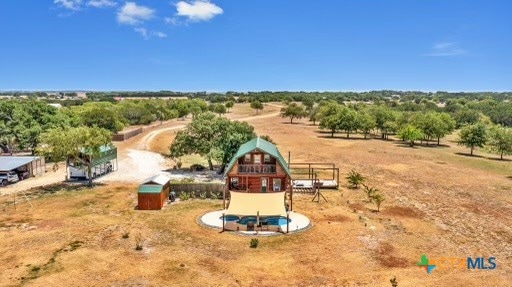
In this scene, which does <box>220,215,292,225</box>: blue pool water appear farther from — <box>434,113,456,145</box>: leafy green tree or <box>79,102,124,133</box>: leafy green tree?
<box>434,113,456,145</box>: leafy green tree

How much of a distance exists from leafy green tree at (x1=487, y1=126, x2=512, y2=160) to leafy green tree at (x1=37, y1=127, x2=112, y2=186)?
68953 millimetres

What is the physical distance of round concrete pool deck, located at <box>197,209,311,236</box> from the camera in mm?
31000

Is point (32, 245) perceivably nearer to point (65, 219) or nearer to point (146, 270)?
point (65, 219)

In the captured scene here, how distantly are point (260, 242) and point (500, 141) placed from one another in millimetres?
64581

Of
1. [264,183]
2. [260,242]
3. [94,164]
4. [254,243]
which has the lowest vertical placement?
[260,242]

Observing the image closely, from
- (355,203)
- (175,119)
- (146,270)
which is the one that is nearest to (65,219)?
(146,270)

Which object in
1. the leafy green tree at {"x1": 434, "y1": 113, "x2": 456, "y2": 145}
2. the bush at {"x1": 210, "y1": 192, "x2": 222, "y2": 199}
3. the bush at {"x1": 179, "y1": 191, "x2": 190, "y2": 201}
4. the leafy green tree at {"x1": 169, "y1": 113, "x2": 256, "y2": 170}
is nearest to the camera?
the bush at {"x1": 179, "y1": 191, "x2": 190, "y2": 201}

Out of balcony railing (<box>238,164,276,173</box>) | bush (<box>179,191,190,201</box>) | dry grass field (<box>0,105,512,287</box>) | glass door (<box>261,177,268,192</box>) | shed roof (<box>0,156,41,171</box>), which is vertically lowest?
dry grass field (<box>0,105,512,287</box>)

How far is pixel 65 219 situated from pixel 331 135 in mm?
82836

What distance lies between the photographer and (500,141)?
245ft

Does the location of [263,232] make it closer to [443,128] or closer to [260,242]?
[260,242]

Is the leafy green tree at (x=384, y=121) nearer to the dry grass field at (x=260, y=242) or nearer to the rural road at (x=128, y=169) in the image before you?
the dry grass field at (x=260, y=242)

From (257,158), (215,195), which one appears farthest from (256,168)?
(215,195)

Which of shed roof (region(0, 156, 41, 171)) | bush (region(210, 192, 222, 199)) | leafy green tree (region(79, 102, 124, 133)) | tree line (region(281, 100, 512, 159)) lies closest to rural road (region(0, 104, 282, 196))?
shed roof (region(0, 156, 41, 171))
